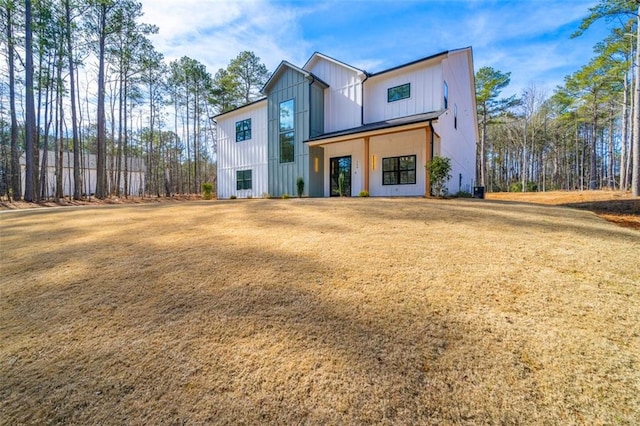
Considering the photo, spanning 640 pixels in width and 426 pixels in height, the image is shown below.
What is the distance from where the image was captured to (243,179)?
683 inches

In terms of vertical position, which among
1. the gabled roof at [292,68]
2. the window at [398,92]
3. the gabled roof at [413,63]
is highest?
the gabled roof at [292,68]

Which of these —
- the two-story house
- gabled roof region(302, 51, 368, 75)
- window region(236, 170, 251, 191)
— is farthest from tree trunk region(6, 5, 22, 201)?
gabled roof region(302, 51, 368, 75)

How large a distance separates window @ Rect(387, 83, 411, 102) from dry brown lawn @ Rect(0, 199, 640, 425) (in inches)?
417

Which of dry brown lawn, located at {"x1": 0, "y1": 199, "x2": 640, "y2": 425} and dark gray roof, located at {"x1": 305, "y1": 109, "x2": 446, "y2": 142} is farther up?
dark gray roof, located at {"x1": 305, "y1": 109, "x2": 446, "y2": 142}

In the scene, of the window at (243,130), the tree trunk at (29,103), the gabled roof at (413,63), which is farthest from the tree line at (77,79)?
the gabled roof at (413,63)

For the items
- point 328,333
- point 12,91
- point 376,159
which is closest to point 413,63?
point 376,159

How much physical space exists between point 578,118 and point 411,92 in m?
30.0

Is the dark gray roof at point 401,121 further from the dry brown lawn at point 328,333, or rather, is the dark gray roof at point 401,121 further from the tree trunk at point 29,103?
the tree trunk at point 29,103

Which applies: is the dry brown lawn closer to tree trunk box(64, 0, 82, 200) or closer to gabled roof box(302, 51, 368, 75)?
gabled roof box(302, 51, 368, 75)

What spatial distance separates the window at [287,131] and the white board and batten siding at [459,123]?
7.24m

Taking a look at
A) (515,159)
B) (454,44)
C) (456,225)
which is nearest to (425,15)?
(454,44)

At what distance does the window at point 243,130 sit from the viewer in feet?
55.7

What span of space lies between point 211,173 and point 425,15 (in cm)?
4372

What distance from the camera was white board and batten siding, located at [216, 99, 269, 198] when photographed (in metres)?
16.2
